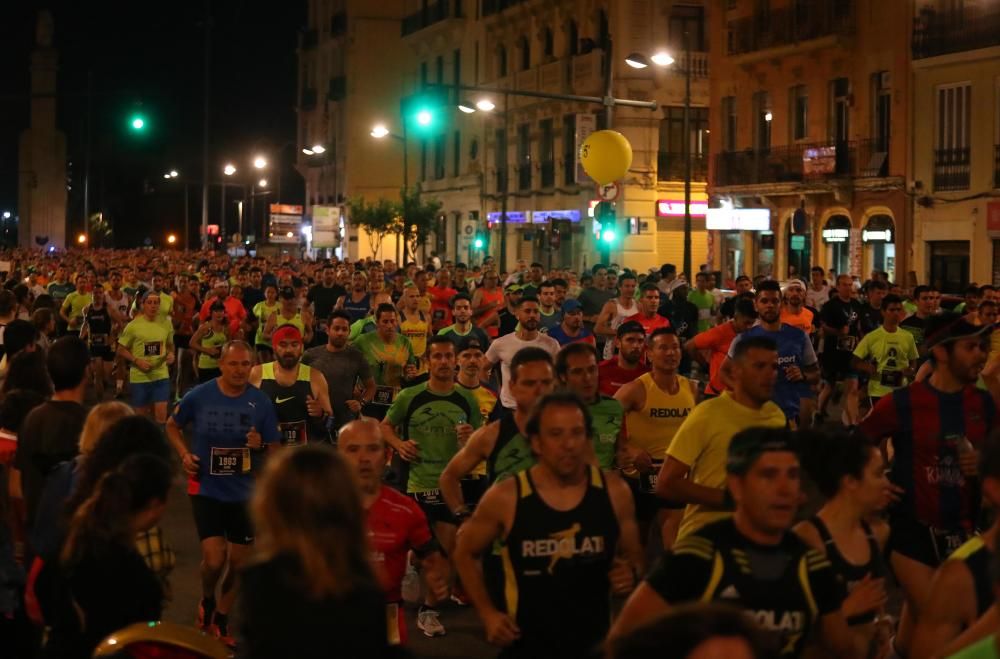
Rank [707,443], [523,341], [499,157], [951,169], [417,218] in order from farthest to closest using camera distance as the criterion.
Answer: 1. [417,218]
2. [499,157]
3. [951,169]
4. [523,341]
5. [707,443]

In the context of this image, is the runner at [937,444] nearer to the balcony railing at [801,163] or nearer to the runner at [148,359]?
the runner at [148,359]

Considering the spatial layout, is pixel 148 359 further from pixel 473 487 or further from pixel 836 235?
pixel 836 235

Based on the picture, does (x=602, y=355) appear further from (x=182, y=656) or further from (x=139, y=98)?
(x=182, y=656)

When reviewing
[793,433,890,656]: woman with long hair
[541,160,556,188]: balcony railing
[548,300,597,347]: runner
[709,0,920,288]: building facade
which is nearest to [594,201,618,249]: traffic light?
[709,0,920,288]: building facade

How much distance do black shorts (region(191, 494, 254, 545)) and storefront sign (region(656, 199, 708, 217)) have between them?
39.7m

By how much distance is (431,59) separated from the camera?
6619 centimetres

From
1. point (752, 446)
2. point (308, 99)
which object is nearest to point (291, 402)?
point (752, 446)

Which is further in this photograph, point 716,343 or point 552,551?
point 716,343

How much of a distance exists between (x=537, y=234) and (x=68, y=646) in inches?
1696

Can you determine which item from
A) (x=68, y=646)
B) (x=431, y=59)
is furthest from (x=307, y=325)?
(x=431, y=59)

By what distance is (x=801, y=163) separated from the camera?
127 feet

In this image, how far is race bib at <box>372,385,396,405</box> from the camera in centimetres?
1262

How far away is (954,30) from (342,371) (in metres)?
25.1

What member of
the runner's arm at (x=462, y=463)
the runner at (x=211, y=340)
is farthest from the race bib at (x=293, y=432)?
the runner at (x=211, y=340)
